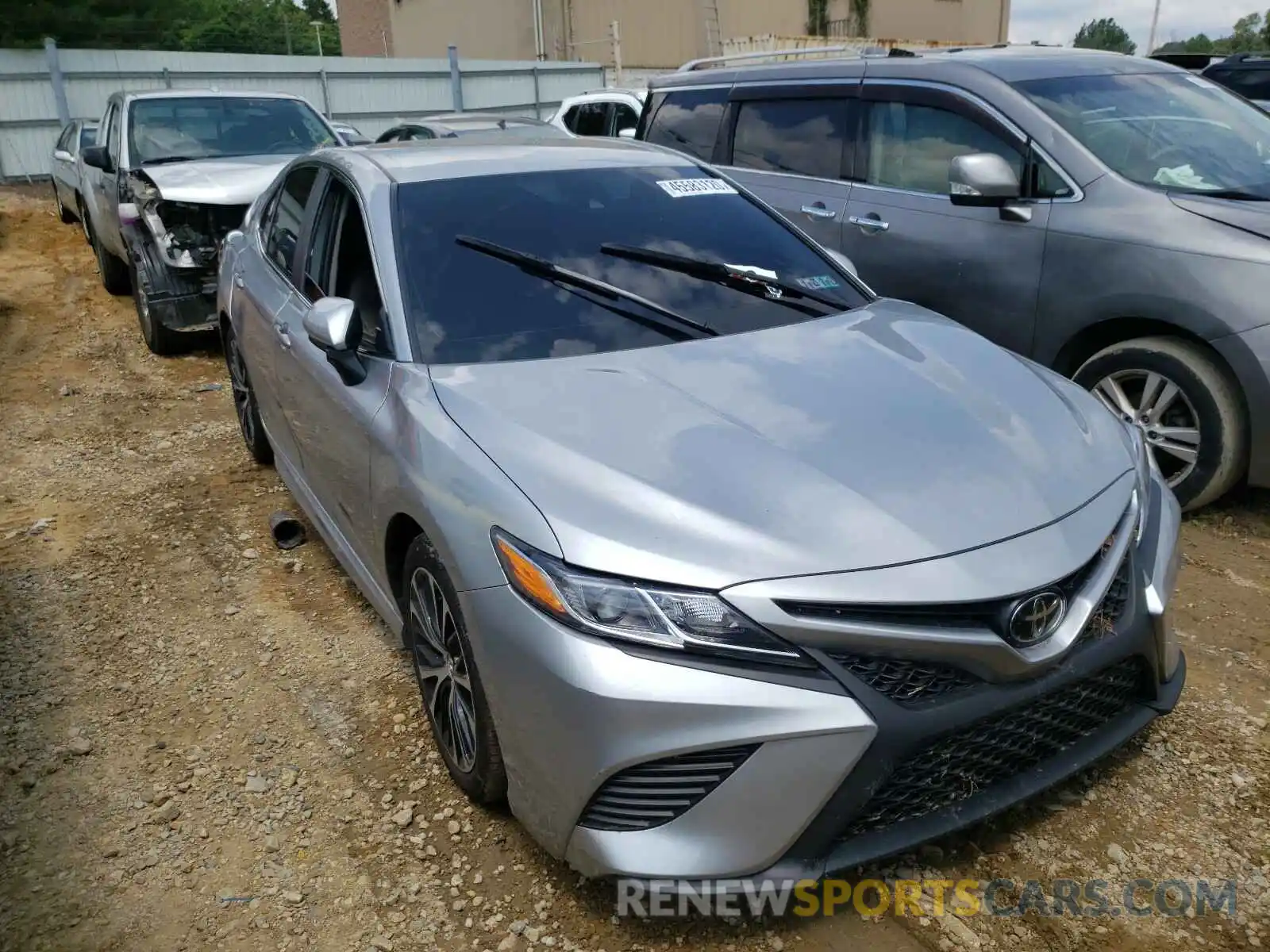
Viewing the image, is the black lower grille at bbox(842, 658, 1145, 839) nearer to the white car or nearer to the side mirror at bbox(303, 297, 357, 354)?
the side mirror at bbox(303, 297, 357, 354)

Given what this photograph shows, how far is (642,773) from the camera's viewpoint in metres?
2.08

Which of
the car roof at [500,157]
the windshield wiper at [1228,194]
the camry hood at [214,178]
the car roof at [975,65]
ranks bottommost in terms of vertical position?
the camry hood at [214,178]

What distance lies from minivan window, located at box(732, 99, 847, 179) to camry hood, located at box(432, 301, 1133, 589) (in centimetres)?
283

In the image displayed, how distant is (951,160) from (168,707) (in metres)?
4.04

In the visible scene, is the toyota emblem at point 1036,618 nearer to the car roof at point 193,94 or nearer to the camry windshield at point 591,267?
the camry windshield at point 591,267

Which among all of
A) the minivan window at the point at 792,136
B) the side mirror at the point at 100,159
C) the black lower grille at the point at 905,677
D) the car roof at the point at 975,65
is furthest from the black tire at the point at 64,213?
the black lower grille at the point at 905,677

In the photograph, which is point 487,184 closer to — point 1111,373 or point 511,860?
point 511,860

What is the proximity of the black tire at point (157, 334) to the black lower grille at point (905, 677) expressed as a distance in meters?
6.74

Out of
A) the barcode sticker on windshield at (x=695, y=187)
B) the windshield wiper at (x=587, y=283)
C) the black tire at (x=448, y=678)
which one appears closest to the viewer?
the black tire at (x=448, y=678)

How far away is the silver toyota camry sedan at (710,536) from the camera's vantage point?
204 cm

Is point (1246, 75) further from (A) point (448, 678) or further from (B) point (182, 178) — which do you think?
(A) point (448, 678)

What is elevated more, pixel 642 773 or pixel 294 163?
pixel 294 163

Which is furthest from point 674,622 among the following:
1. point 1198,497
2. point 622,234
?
point 1198,497

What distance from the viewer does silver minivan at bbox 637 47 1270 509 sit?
4078 millimetres
